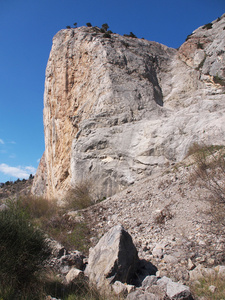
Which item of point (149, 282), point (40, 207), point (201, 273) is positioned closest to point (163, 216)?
point (201, 273)

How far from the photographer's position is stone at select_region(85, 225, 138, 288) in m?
4.42

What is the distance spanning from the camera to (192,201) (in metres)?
7.46

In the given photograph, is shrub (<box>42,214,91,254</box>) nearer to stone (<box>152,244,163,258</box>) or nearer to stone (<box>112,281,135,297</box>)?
stone (<box>152,244,163,258</box>)

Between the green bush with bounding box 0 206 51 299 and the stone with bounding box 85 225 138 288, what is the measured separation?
105 centimetres

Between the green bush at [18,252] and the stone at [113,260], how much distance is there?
1.05 metres

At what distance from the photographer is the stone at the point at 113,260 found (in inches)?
174

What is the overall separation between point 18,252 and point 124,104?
507 inches

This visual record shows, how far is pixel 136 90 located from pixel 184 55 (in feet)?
33.4

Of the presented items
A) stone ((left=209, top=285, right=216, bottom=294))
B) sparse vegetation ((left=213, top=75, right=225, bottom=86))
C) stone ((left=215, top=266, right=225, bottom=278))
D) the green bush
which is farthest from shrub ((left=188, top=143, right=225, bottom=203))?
sparse vegetation ((left=213, top=75, right=225, bottom=86))

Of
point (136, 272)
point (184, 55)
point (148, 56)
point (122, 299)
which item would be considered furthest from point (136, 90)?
point (122, 299)

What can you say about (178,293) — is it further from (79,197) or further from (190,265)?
(79,197)

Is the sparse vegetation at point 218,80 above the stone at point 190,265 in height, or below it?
above

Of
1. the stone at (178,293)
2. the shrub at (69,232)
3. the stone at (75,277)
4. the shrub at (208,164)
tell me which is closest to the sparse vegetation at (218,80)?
the shrub at (208,164)

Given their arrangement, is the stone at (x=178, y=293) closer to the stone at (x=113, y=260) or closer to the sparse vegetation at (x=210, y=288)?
the sparse vegetation at (x=210, y=288)
